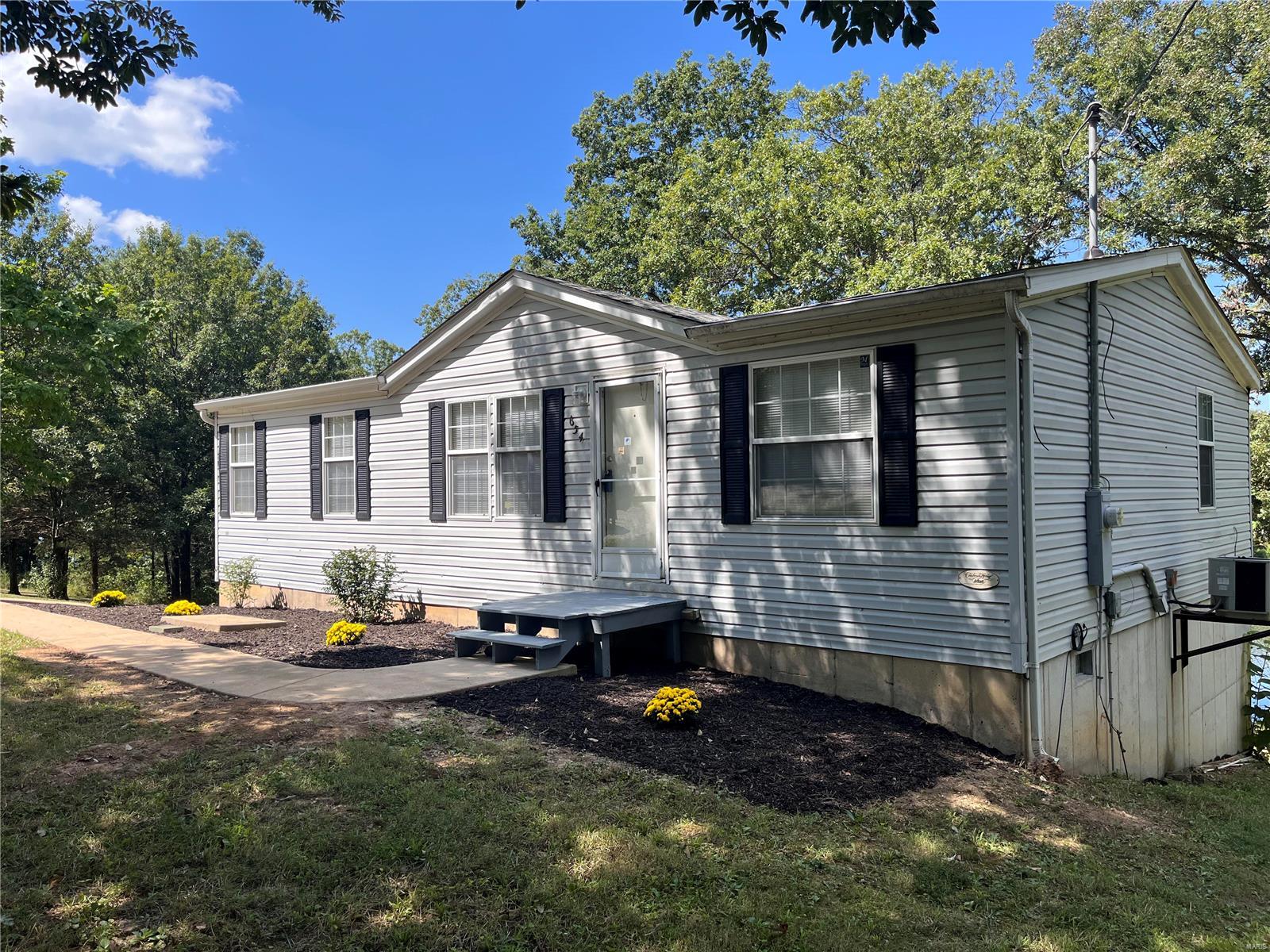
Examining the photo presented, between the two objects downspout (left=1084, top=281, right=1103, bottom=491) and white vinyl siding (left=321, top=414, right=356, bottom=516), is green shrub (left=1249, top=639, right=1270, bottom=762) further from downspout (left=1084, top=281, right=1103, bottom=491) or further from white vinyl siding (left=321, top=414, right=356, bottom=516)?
white vinyl siding (left=321, top=414, right=356, bottom=516)

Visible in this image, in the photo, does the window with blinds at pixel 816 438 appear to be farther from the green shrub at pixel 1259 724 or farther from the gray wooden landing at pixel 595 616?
the green shrub at pixel 1259 724

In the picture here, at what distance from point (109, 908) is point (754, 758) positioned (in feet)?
12.0

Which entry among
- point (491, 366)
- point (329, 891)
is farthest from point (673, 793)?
point (491, 366)

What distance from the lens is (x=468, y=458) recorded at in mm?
10266

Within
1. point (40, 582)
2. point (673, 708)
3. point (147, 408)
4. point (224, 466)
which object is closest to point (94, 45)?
point (673, 708)

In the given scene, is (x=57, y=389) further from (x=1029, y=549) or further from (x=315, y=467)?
(x=1029, y=549)

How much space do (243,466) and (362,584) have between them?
457 centimetres

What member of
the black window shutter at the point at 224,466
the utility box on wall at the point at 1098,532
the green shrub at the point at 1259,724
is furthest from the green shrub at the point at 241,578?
the green shrub at the point at 1259,724

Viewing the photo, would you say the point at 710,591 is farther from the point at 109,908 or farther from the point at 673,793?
the point at 109,908

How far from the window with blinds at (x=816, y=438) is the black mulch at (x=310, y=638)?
3802mm

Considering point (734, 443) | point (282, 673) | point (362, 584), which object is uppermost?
point (734, 443)

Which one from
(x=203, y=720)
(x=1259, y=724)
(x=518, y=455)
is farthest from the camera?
(x=1259, y=724)

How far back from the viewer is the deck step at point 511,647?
747cm

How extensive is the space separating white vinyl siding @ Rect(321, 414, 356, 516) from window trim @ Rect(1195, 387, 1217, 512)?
429 inches
